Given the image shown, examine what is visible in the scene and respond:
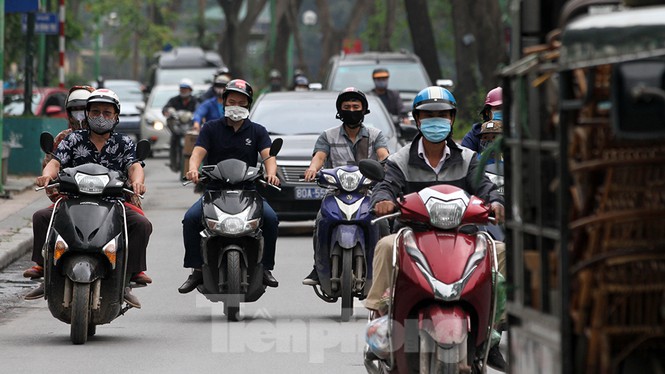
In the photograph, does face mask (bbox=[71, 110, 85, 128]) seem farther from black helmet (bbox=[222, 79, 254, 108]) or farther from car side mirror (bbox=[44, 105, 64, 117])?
car side mirror (bbox=[44, 105, 64, 117])

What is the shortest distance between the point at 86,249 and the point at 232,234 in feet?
4.54

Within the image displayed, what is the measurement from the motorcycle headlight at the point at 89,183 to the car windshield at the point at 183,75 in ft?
96.1

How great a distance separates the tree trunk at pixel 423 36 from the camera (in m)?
39.9

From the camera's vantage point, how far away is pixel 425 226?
26.9 ft

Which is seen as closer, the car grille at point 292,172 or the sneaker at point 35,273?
the sneaker at point 35,273

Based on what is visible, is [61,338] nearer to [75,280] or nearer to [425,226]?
[75,280]

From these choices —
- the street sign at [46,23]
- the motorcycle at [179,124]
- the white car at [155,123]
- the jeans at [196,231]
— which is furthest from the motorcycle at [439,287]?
the white car at [155,123]

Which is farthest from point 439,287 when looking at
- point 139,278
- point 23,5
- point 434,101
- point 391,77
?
point 391,77

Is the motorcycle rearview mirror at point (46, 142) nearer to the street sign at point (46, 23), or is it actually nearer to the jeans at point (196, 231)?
the jeans at point (196, 231)

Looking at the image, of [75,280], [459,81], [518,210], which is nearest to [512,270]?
[518,210]

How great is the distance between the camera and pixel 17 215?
19.6 m

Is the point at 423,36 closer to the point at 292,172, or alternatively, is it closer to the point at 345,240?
the point at 292,172

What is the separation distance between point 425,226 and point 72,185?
3.28 metres

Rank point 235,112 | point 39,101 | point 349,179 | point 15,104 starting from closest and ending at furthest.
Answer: point 349,179, point 235,112, point 39,101, point 15,104
